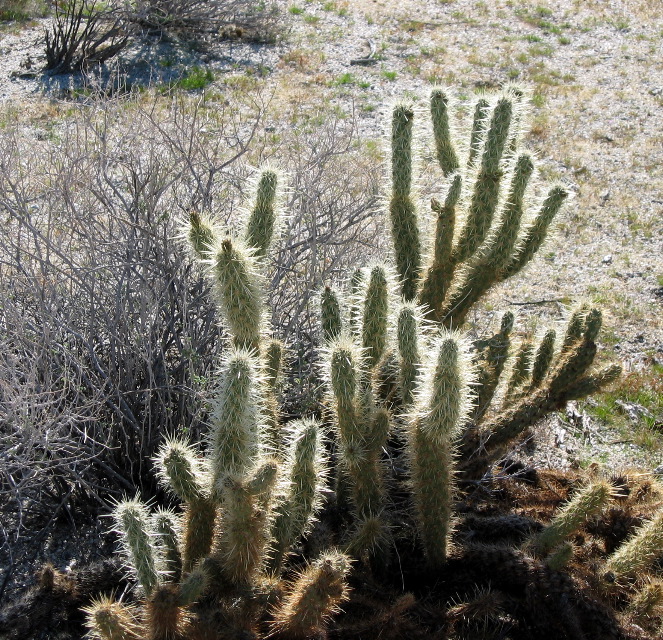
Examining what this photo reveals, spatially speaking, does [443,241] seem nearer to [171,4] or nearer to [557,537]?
[557,537]

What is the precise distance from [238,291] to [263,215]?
2.33ft

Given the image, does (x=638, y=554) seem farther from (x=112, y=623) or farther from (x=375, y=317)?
(x=112, y=623)

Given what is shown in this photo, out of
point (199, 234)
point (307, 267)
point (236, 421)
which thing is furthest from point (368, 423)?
point (307, 267)

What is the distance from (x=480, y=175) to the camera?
3.96 meters

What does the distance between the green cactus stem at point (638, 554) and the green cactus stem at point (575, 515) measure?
25cm

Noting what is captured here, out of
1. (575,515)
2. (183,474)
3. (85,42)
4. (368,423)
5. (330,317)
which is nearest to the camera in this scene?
(183,474)

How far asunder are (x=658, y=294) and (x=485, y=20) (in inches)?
347

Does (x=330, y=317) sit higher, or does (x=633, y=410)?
(x=330, y=317)

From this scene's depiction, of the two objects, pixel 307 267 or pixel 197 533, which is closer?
pixel 197 533

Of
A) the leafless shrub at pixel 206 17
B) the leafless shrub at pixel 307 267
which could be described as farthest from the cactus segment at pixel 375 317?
the leafless shrub at pixel 206 17

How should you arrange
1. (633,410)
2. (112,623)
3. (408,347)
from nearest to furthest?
1. (112,623)
2. (408,347)
3. (633,410)

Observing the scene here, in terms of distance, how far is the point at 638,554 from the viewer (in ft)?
10.5

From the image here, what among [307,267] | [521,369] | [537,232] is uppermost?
[537,232]

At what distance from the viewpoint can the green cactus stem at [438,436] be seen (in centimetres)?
286
